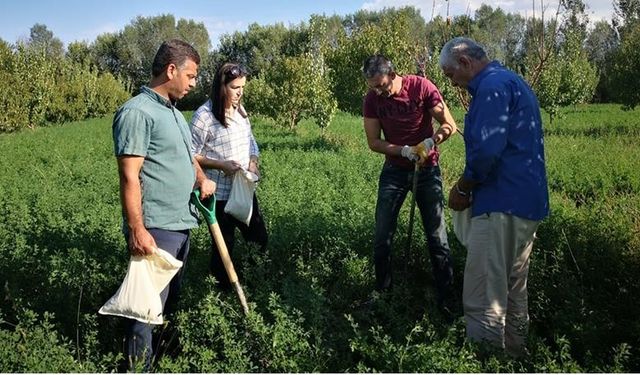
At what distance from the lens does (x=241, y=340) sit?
11.1 ft

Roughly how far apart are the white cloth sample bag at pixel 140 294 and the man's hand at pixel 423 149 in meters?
1.84

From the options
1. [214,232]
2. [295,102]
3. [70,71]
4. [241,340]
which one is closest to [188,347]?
[241,340]

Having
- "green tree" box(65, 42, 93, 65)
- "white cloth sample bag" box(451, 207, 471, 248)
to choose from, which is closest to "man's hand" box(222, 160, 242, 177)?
"white cloth sample bag" box(451, 207, 471, 248)

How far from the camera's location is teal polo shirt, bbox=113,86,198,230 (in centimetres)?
292

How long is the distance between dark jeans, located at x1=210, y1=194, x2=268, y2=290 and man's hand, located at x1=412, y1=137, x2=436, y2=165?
50.5 inches

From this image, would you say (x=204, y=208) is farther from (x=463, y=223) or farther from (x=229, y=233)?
(x=463, y=223)

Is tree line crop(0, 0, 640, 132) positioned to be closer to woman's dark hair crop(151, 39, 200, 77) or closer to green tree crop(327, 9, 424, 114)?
green tree crop(327, 9, 424, 114)

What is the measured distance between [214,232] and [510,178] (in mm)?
1807

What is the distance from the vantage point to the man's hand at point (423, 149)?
12.7 ft

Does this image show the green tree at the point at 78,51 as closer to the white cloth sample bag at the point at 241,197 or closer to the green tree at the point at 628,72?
the green tree at the point at 628,72

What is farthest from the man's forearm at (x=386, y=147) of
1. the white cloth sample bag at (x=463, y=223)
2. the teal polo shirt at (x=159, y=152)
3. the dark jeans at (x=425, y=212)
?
the teal polo shirt at (x=159, y=152)

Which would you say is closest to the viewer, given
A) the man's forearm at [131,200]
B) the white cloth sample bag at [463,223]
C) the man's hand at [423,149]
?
the man's forearm at [131,200]

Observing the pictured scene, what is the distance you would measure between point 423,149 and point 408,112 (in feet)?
1.36

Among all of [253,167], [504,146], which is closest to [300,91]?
[253,167]
